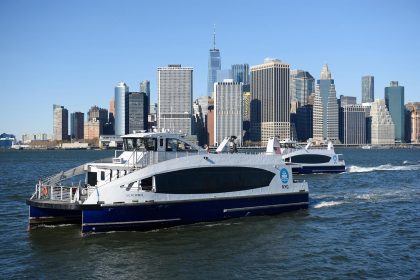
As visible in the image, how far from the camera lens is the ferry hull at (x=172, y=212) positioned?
20.1 meters

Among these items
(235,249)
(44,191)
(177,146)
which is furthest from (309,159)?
(44,191)

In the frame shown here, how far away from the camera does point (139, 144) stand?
22984mm

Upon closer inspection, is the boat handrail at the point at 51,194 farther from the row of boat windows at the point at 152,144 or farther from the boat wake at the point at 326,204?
the boat wake at the point at 326,204

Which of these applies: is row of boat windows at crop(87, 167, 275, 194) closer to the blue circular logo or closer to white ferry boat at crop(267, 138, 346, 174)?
the blue circular logo

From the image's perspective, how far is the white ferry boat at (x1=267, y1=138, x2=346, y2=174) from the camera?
53.8 meters

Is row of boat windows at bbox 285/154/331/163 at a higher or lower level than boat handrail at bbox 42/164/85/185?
lower

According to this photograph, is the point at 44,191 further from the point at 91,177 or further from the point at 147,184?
the point at 147,184

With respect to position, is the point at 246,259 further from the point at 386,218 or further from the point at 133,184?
the point at 386,218

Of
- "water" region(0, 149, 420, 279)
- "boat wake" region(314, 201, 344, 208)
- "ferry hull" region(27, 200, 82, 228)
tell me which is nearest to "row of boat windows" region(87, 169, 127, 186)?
"ferry hull" region(27, 200, 82, 228)

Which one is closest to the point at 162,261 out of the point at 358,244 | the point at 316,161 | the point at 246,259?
the point at 246,259

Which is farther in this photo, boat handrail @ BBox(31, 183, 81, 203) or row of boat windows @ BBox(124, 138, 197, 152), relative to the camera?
row of boat windows @ BBox(124, 138, 197, 152)

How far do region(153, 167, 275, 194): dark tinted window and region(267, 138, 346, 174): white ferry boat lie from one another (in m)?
28.3

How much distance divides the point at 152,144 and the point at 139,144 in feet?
2.21

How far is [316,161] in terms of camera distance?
Result: 55.2 m
